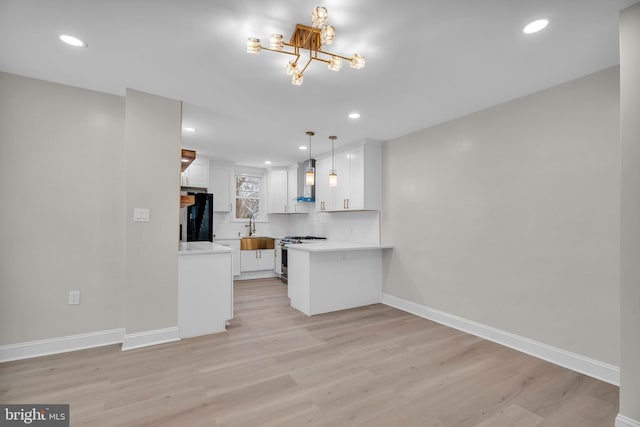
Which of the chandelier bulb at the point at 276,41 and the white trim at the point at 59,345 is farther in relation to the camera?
the white trim at the point at 59,345

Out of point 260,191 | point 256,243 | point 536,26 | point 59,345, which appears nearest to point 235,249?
point 256,243

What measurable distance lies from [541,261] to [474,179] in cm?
106

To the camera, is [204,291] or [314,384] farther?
[204,291]

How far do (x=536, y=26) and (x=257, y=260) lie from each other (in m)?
5.60

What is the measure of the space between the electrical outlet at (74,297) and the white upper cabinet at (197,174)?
2899 millimetres

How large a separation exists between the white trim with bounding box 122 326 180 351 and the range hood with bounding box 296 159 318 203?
3261 mm

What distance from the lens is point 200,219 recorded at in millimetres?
5324

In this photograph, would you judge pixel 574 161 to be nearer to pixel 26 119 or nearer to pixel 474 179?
pixel 474 179

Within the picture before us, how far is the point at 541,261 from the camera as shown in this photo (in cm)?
269

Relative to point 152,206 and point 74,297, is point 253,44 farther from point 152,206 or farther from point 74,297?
point 74,297

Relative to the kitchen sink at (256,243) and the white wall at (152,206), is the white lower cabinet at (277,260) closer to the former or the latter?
the kitchen sink at (256,243)

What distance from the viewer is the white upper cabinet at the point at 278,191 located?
6.53 m

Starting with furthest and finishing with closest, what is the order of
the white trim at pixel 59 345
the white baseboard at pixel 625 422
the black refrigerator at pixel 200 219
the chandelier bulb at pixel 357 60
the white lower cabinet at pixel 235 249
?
the white lower cabinet at pixel 235 249, the black refrigerator at pixel 200 219, the white trim at pixel 59 345, the chandelier bulb at pixel 357 60, the white baseboard at pixel 625 422

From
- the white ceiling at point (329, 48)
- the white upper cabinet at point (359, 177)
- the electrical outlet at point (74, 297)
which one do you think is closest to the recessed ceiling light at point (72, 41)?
the white ceiling at point (329, 48)
